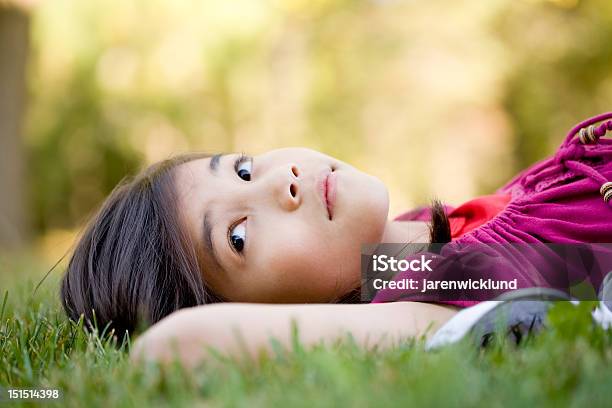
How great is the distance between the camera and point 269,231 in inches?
69.7

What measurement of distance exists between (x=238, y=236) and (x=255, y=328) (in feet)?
1.62

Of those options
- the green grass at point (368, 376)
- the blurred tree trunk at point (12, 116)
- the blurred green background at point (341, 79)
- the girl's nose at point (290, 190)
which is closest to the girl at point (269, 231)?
the girl's nose at point (290, 190)

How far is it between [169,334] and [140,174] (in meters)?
1.01

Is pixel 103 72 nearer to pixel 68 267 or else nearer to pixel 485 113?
pixel 485 113

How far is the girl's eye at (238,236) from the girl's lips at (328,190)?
0.22 m

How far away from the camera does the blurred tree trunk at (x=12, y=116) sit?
24.0 feet

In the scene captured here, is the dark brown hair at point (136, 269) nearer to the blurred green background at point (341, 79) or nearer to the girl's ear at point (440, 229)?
the girl's ear at point (440, 229)

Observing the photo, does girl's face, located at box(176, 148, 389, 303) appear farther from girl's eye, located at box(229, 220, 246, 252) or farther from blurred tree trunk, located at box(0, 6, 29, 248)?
blurred tree trunk, located at box(0, 6, 29, 248)

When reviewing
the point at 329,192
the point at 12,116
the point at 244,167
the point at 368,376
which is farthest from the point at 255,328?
the point at 12,116

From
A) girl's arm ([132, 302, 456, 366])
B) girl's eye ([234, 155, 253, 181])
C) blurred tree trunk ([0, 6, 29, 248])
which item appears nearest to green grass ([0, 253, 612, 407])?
girl's arm ([132, 302, 456, 366])

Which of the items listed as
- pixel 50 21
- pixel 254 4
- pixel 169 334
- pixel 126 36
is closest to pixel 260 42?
pixel 254 4

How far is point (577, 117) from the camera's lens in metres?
8.48

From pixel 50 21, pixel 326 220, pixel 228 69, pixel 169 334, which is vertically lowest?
pixel 169 334

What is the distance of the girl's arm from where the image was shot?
131 centimetres
